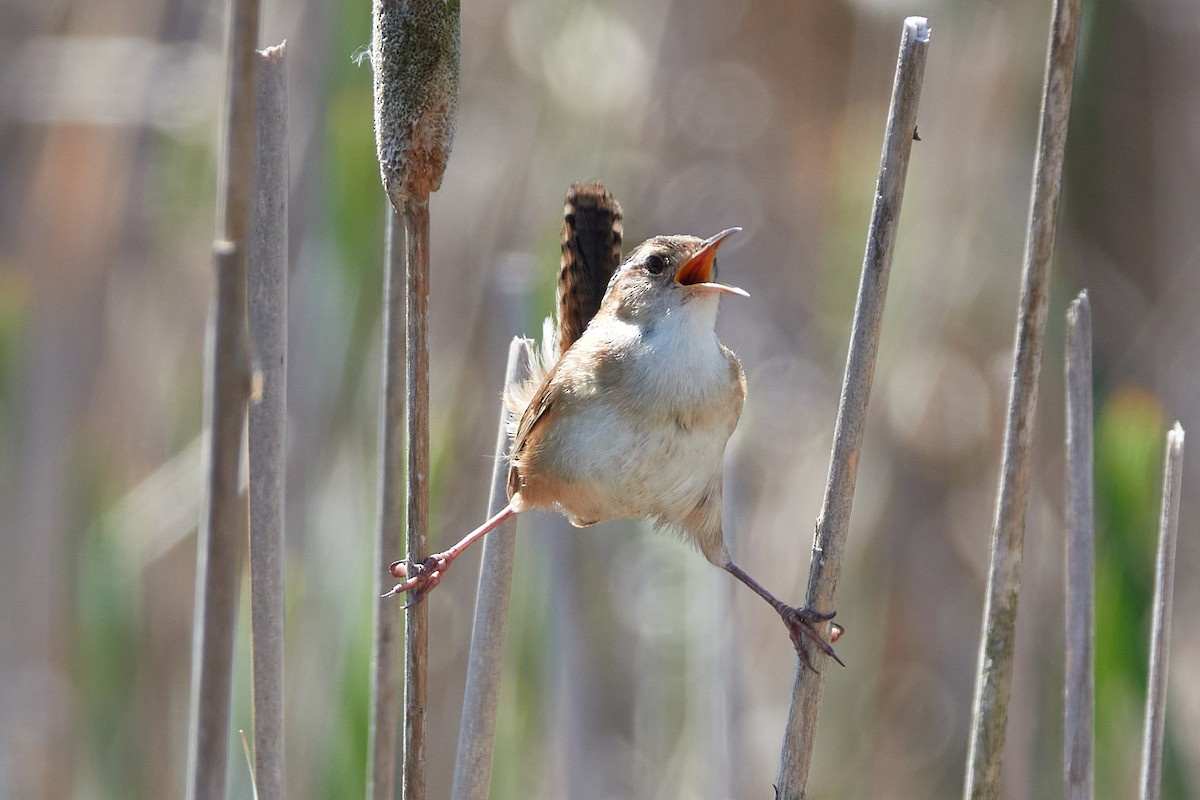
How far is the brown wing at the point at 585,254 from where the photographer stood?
2119 mm

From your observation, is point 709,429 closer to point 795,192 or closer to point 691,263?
point 691,263

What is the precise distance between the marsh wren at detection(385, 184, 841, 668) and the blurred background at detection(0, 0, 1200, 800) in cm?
50

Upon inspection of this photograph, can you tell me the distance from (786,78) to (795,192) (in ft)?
1.34

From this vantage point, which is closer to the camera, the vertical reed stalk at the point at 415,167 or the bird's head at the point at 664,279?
the vertical reed stalk at the point at 415,167

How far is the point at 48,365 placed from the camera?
3.09 metres

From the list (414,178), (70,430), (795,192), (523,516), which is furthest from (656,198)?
(414,178)

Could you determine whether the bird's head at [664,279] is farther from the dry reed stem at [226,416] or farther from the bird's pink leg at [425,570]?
the dry reed stem at [226,416]

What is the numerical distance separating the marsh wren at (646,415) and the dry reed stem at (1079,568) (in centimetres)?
37

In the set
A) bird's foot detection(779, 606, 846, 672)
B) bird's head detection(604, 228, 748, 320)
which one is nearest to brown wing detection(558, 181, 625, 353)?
bird's head detection(604, 228, 748, 320)

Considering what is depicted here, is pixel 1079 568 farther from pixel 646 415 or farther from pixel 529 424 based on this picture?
pixel 529 424

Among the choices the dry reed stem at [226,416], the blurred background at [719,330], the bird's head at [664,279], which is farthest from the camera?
the blurred background at [719,330]

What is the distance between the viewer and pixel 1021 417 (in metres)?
1.45

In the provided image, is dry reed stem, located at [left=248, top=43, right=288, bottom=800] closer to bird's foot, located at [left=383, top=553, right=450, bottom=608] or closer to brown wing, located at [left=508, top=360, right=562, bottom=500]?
bird's foot, located at [left=383, top=553, right=450, bottom=608]

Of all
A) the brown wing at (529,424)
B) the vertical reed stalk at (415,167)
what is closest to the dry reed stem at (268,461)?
the vertical reed stalk at (415,167)
